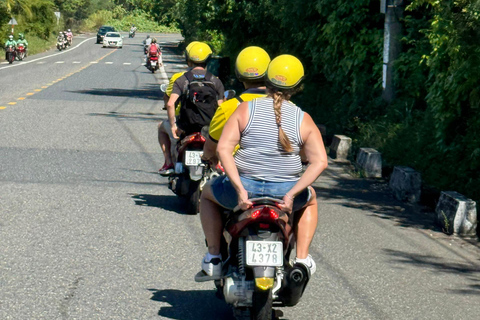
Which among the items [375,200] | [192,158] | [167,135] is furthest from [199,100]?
[375,200]

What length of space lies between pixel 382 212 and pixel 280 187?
15.8 ft

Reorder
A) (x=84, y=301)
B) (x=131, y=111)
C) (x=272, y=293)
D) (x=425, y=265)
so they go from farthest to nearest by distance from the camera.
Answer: (x=131, y=111) < (x=425, y=265) < (x=84, y=301) < (x=272, y=293)

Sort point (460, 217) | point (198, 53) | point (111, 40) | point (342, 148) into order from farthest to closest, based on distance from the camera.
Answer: point (111, 40), point (342, 148), point (198, 53), point (460, 217)

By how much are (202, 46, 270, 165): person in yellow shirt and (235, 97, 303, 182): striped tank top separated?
47 cm

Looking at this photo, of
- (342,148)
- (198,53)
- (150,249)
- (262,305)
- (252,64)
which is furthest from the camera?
(342,148)

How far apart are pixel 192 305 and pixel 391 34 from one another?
34.0 ft

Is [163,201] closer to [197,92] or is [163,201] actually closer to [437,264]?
[197,92]

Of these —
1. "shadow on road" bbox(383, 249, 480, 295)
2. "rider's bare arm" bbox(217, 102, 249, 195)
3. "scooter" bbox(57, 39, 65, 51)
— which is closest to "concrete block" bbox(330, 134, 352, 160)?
"shadow on road" bbox(383, 249, 480, 295)

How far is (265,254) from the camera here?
4.81 meters

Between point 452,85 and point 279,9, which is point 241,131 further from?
point 279,9

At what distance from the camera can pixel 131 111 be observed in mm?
20203

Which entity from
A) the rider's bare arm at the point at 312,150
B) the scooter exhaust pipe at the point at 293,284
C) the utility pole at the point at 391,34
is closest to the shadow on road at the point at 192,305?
the scooter exhaust pipe at the point at 293,284

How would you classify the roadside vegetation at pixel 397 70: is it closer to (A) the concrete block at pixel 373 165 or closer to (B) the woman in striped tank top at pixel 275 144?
(A) the concrete block at pixel 373 165

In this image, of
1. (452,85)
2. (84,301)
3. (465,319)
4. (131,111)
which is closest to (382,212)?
(452,85)
